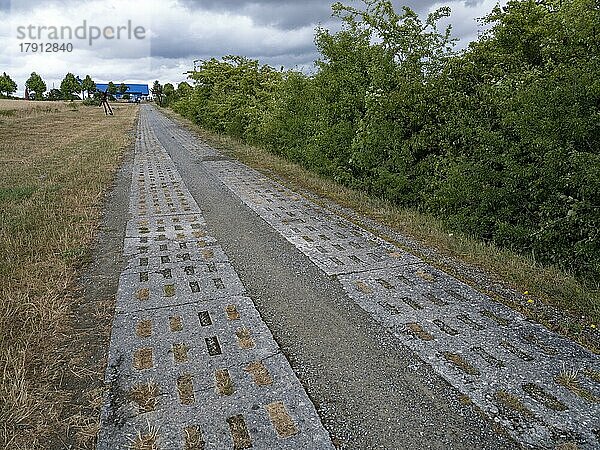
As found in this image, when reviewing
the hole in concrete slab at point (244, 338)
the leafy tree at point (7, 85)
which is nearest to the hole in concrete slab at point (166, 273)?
the hole in concrete slab at point (244, 338)

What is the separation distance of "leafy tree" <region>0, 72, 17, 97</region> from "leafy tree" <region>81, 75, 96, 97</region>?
39.0ft

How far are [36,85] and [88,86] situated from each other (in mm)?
10804

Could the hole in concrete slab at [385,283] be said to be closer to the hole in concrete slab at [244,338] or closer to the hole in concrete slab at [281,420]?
the hole in concrete slab at [244,338]

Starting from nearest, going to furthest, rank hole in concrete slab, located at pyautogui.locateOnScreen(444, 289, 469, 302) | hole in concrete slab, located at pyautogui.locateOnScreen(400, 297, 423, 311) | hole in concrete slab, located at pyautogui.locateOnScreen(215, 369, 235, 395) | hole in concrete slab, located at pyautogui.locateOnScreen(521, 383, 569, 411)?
hole in concrete slab, located at pyautogui.locateOnScreen(521, 383, 569, 411) < hole in concrete slab, located at pyautogui.locateOnScreen(215, 369, 235, 395) < hole in concrete slab, located at pyautogui.locateOnScreen(400, 297, 423, 311) < hole in concrete slab, located at pyautogui.locateOnScreen(444, 289, 469, 302)

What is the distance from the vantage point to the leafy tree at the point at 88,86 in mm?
86312

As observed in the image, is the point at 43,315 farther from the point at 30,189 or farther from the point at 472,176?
the point at 30,189

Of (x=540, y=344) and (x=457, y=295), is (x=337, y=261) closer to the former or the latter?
(x=457, y=295)

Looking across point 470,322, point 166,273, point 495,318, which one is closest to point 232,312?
point 166,273

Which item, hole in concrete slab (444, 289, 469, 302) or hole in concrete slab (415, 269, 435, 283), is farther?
hole in concrete slab (415, 269, 435, 283)

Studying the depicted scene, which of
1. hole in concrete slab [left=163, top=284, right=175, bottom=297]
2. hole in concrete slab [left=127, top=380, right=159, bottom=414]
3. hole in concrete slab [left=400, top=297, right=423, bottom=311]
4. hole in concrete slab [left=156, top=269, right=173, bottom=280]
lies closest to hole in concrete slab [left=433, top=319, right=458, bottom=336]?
hole in concrete slab [left=400, top=297, right=423, bottom=311]

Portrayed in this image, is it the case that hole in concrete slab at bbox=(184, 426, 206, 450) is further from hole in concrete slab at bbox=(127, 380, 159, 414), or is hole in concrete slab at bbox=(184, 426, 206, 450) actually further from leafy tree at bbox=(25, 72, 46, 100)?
leafy tree at bbox=(25, 72, 46, 100)

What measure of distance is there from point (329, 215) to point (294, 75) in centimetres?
523

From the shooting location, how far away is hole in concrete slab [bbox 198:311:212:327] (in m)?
3.51

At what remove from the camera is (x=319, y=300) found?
4.00 metres
